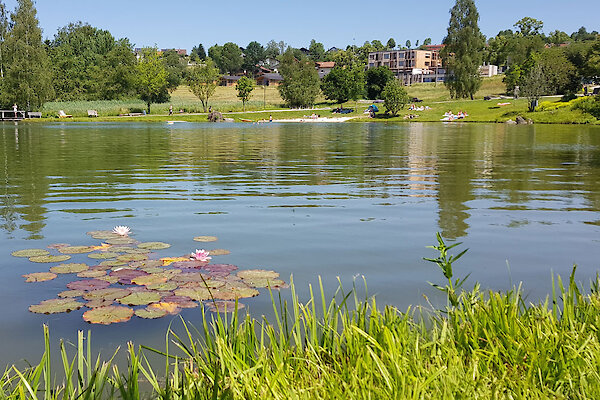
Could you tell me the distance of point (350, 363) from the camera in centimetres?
291

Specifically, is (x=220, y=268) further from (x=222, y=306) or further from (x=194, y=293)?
(x=222, y=306)

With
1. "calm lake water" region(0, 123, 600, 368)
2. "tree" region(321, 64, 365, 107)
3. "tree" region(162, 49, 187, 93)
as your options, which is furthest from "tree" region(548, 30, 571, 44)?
"calm lake water" region(0, 123, 600, 368)

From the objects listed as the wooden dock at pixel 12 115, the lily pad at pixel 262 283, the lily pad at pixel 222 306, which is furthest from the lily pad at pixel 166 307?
the wooden dock at pixel 12 115

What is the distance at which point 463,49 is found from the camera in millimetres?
80438

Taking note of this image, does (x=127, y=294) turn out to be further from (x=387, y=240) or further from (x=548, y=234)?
(x=548, y=234)

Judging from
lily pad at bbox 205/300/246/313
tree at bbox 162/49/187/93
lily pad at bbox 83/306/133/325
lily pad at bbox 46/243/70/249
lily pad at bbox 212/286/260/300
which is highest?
tree at bbox 162/49/187/93

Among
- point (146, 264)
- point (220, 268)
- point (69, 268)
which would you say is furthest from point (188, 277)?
point (69, 268)

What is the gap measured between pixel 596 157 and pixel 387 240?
16.3m

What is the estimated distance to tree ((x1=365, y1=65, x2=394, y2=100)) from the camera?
111 metres

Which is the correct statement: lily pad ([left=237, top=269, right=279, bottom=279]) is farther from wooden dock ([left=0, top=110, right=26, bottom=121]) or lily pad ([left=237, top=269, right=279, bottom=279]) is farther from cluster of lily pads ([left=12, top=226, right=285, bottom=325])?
wooden dock ([left=0, top=110, right=26, bottom=121])

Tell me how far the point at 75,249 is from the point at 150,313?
2584 mm

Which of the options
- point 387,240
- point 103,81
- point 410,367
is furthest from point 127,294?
point 103,81

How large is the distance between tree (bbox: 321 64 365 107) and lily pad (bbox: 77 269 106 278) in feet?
318

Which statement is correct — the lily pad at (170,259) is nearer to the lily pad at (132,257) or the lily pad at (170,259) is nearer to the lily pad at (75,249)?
Result: the lily pad at (132,257)
